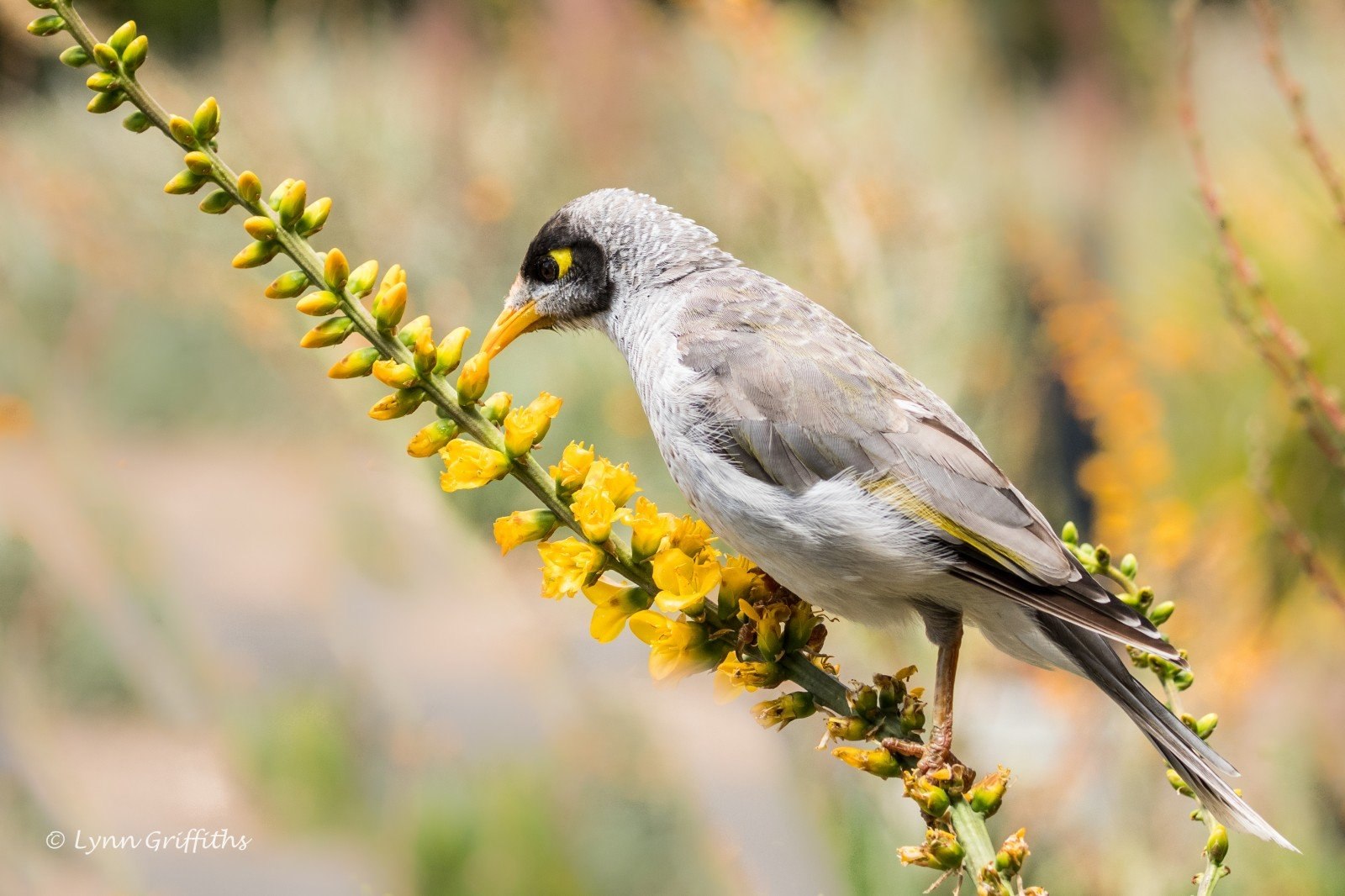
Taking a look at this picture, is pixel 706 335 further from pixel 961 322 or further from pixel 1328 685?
pixel 1328 685

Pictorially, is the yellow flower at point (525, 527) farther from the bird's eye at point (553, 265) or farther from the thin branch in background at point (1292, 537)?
the thin branch in background at point (1292, 537)

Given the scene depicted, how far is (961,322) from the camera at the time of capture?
2133 mm

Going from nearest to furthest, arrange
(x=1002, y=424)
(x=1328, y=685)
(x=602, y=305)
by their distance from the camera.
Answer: (x=602, y=305), (x=1002, y=424), (x=1328, y=685)

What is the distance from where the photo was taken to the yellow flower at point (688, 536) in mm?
647

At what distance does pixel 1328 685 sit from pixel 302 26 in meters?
3.27

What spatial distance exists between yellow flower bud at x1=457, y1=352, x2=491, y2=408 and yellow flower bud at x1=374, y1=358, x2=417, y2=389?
0.08 feet

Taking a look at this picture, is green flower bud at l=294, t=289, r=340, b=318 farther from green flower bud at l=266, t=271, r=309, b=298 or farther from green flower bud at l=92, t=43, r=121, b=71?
green flower bud at l=92, t=43, r=121, b=71

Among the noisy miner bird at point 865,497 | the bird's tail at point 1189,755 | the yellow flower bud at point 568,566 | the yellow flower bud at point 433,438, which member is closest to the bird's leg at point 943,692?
the noisy miner bird at point 865,497

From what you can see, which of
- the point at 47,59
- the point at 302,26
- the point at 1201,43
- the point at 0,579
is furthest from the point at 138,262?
the point at 1201,43

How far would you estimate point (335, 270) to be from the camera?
0.56 metres

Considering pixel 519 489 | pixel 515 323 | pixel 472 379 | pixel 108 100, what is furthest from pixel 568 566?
pixel 519 489

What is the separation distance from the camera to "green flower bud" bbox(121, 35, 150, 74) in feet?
1.73

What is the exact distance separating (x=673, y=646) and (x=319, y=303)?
270 millimetres

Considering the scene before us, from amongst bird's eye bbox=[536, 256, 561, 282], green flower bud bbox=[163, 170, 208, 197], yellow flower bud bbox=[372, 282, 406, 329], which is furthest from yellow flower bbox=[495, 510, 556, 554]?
bird's eye bbox=[536, 256, 561, 282]
